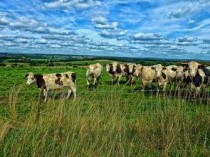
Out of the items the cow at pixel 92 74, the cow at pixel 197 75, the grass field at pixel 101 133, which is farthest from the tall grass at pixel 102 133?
the cow at pixel 92 74

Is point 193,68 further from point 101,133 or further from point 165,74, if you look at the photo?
point 101,133

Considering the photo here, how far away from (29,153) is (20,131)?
75 centimetres

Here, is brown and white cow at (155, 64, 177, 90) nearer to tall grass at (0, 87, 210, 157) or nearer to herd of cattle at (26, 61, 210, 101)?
herd of cattle at (26, 61, 210, 101)

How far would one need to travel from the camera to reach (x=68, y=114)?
677cm

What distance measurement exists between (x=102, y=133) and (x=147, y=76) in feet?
61.7

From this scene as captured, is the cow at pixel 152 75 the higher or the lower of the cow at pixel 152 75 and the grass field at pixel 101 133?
the lower

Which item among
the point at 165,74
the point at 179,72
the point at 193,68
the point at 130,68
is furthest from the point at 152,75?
the point at 130,68

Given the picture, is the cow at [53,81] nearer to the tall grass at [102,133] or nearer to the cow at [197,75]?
the cow at [197,75]

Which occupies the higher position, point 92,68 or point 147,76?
point 92,68

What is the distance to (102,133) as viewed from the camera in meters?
5.74

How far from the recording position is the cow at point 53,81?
19.5m

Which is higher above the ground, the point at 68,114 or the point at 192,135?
the point at 68,114

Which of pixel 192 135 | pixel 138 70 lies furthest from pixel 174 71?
pixel 192 135

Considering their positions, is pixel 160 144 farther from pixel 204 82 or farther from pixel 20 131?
pixel 204 82
